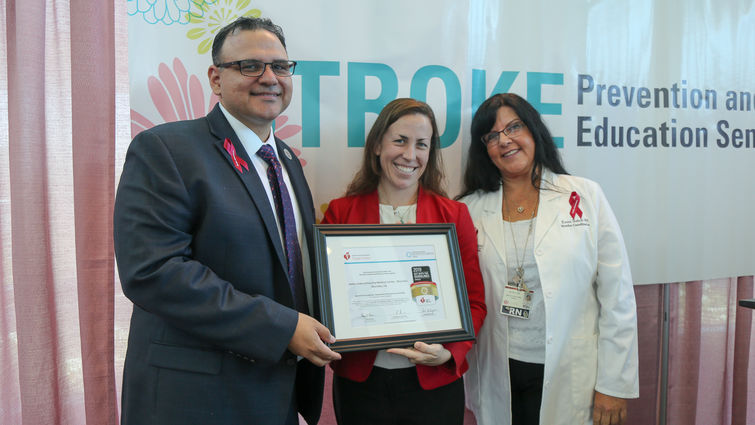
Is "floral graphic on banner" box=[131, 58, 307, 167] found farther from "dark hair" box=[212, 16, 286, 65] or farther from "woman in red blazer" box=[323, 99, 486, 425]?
"woman in red blazer" box=[323, 99, 486, 425]

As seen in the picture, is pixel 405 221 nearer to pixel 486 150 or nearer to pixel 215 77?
pixel 486 150

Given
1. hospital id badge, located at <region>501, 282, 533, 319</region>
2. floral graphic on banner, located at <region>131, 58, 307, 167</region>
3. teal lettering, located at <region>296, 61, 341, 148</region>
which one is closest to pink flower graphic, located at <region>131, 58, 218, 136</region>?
floral graphic on banner, located at <region>131, 58, 307, 167</region>

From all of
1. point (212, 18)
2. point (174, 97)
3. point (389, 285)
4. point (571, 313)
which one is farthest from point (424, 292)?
point (212, 18)

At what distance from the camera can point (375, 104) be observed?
2.10m

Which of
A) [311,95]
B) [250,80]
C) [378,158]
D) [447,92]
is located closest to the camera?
[250,80]

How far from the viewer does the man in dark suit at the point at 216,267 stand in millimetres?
1203

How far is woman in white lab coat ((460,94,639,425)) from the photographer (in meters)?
1.77

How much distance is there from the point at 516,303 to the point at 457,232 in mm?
361

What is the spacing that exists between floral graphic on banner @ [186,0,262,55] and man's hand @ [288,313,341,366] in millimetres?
1324

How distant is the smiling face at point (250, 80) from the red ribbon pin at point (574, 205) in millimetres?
1239

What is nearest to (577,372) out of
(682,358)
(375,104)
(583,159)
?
(583,159)

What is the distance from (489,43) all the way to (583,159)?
772mm

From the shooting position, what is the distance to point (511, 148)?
1.90 metres

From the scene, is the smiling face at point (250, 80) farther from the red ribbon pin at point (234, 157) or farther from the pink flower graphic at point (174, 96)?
the pink flower graphic at point (174, 96)
